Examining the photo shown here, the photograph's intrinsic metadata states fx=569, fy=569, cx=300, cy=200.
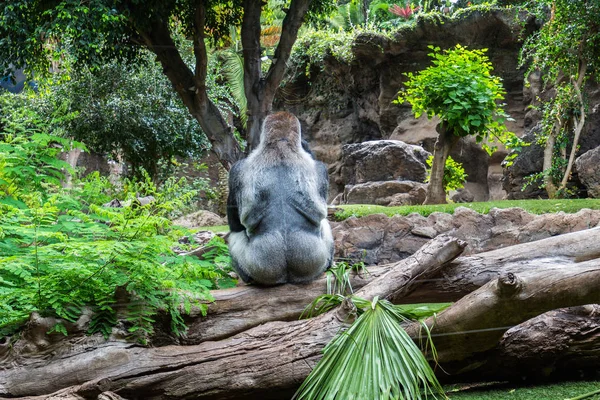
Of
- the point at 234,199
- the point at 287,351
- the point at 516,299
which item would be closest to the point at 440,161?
the point at 234,199

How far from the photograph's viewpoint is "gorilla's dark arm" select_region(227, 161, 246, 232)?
4871 mm

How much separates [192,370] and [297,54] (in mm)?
15021

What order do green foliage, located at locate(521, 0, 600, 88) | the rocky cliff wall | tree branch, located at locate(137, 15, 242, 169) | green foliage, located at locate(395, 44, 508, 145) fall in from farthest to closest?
1. the rocky cliff wall
2. green foliage, located at locate(521, 0, 600, 88)
3. tree branch, located at locate(137, 15, 242, 169)
4. green foliage, located at locate(395, 44, 508, 145)

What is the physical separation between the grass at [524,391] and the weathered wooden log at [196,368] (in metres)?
0.94

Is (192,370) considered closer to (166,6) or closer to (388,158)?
(166,6)

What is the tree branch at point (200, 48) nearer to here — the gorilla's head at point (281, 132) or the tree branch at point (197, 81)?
the tree branch at point (197, 81)

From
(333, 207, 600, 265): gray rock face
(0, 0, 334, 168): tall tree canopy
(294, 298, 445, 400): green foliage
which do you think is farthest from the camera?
(0, 0, 334, 168): tall tree canopy

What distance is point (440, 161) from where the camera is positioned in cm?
977

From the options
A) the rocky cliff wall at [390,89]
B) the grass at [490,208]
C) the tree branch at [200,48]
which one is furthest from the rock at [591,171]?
the tree branch at [200,48]

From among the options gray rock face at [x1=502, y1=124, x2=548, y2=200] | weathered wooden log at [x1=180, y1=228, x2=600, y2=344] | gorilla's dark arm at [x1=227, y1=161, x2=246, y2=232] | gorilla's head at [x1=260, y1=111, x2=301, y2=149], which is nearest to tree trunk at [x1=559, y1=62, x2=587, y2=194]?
gray rock face at [x1=502, y1=124, x2=548, y2=200]

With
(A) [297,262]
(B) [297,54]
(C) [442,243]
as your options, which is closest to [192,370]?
(A) [297,262]

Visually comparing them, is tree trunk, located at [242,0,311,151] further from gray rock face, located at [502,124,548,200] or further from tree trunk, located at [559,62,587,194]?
gray rock face, located at [502,124,548,200]

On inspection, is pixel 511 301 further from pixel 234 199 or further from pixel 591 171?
pixel 591 171

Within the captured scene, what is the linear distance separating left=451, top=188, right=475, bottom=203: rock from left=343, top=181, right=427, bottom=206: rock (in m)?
2.66
